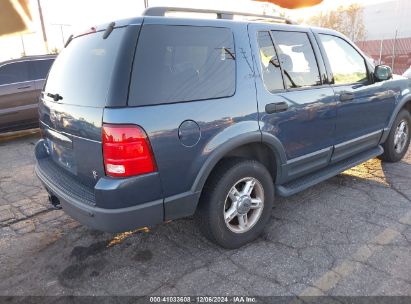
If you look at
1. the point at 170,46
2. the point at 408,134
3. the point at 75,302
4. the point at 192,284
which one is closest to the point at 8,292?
the point at 75,302

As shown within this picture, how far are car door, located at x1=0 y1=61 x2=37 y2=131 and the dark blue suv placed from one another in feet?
16.4

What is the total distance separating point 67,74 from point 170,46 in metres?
1.00

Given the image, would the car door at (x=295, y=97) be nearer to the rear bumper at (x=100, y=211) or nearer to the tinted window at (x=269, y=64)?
the tinted window at (x=269, y=64)

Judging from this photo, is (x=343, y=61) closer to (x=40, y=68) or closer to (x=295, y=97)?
(x=295, y=97)

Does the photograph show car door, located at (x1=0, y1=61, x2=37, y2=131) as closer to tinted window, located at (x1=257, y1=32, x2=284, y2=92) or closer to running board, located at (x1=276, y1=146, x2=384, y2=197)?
tinted window, located at (x1=257, y1=32, x2=284, y2=92)

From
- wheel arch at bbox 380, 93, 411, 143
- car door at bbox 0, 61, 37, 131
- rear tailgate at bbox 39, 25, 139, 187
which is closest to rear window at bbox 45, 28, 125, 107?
rear tailgate at bbox 39, 25, 139, 187

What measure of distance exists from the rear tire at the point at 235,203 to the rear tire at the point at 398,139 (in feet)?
8.51

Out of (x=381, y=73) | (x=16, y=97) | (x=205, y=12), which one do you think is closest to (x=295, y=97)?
(x=205, y=12)

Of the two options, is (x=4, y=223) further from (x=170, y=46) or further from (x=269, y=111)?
(x=269, y=111)

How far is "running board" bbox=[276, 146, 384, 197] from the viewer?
11.2ft

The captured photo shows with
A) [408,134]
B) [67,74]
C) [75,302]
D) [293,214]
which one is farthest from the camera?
[408,134]

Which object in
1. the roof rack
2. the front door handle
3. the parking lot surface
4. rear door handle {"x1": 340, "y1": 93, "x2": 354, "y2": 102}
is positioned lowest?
the parking lot surface

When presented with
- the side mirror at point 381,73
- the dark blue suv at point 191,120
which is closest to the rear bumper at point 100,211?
the dark blue suv at point 191,120

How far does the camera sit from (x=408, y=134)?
5.23m
